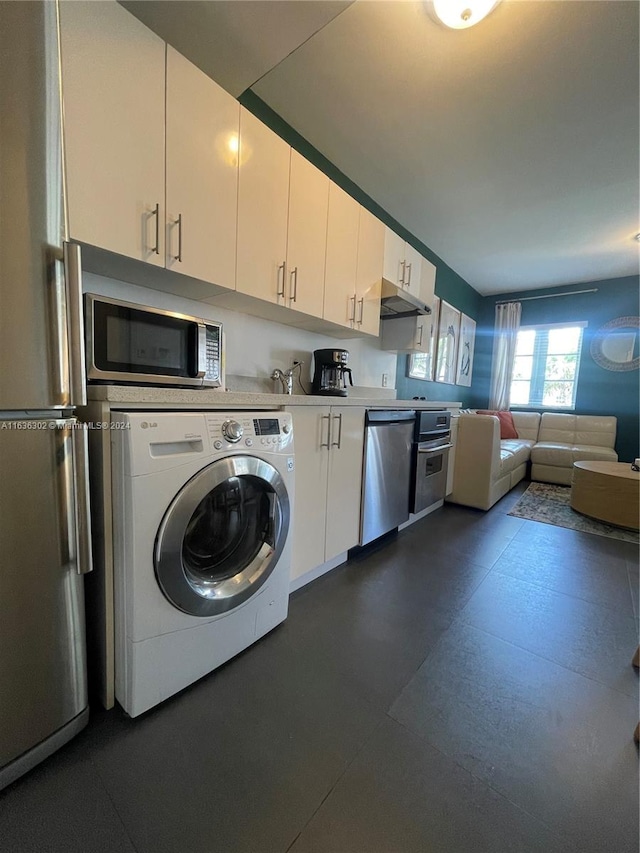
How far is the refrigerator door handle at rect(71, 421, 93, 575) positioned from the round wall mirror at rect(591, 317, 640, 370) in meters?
6.03

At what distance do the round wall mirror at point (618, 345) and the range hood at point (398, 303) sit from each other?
3.61m

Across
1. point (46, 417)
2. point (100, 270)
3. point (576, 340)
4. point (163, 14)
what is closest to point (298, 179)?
point (163, 14)

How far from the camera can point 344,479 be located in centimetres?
181

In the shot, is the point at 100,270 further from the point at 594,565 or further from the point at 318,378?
the point at 594,565

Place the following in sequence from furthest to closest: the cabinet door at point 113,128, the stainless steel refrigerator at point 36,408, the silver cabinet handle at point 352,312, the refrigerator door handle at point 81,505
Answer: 1. the silver cabinet handle at point 352,312
2. the cabinet door at point 113,128
3. the refrigerator door handle at point 81,505
4. the stainless steel refrigerator at point 36,408

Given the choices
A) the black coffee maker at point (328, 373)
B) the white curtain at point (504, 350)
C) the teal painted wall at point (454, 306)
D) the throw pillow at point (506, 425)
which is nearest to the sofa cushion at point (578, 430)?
the throw pillow at point (506, 425)

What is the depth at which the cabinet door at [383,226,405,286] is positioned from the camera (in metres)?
2.31

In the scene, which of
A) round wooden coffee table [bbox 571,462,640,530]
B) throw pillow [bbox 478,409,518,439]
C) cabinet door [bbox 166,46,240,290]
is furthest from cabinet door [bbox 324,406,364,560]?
throw pillow [bbox 478,409,518,439]

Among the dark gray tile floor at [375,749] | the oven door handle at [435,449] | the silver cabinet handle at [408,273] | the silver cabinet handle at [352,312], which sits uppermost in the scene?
the silver cabinet handle at [408,273]

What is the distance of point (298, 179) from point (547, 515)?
3.34 meters

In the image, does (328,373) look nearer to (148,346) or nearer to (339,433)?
(339,433)

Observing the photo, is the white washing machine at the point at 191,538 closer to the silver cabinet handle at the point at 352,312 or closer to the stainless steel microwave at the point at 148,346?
the stainless steel microwave at the point at 148,346

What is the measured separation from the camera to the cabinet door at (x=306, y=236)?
65.8 inches

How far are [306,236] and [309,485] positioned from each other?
131 centimetres
